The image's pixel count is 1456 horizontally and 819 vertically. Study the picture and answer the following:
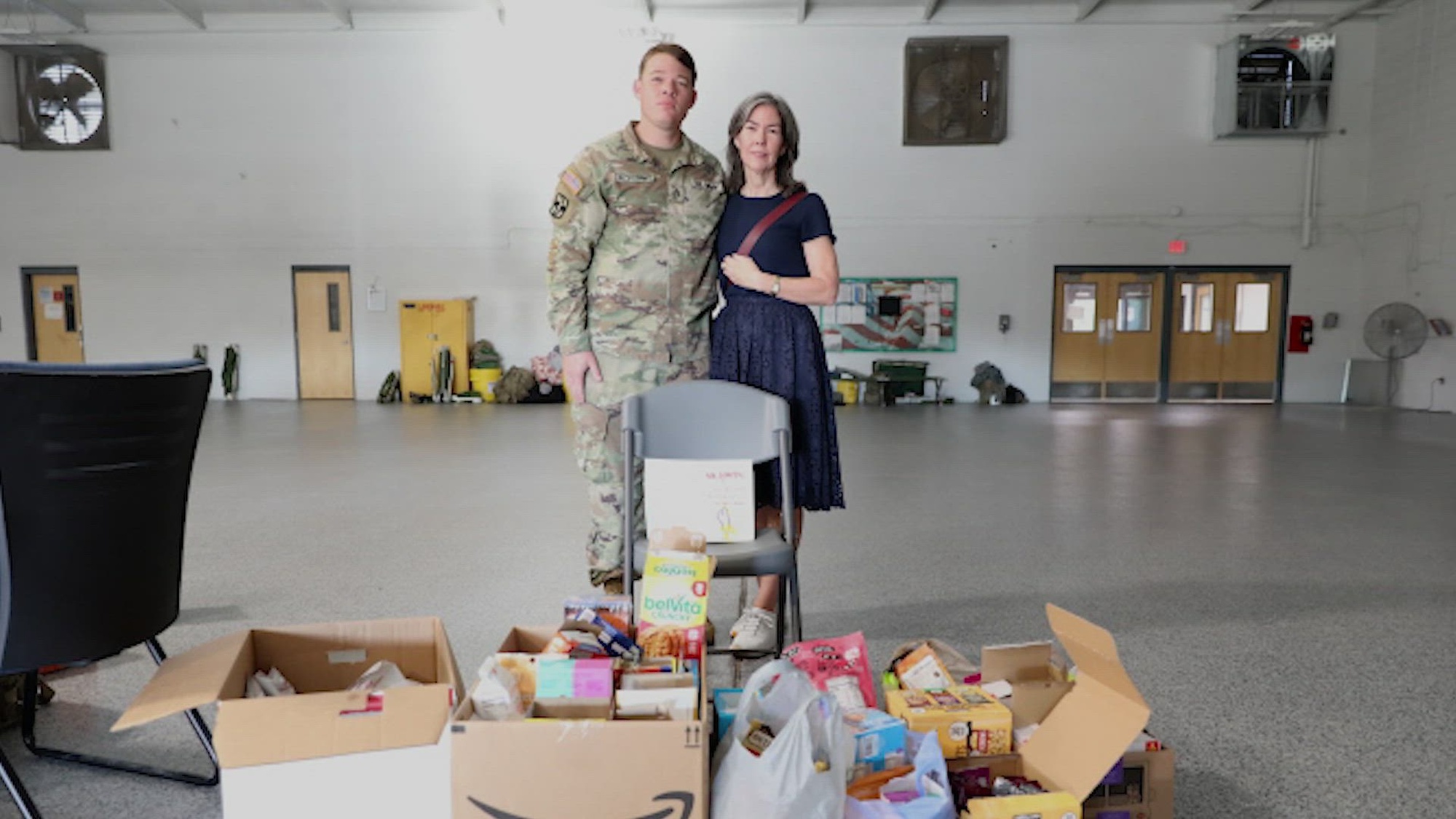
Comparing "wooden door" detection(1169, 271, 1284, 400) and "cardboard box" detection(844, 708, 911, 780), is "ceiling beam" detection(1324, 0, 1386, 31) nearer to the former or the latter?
"wooden door" detection(1169, 271, 1284, 400)

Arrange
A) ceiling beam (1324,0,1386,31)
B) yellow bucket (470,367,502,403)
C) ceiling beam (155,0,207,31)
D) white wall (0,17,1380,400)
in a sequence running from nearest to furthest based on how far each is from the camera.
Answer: ceiling beam (1324,0,1386,31) → ceiling beam (155,0,207,31) → white wall (0,17,1380,400) → yellow bucket (470,367,502,403)

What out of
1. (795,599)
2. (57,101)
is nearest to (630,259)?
(795,599)

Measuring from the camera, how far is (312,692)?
5.59 ft

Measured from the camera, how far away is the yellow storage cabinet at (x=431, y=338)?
1159 centimetres

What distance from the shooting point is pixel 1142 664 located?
2.41 metres

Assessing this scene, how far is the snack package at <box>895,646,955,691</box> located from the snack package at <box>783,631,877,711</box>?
0.26 feet

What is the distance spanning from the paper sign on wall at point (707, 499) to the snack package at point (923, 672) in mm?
466

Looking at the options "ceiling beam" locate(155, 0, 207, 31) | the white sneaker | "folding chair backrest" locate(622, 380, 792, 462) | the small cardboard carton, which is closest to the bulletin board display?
"ceiling beam" locate(155, 0, 207, 31)

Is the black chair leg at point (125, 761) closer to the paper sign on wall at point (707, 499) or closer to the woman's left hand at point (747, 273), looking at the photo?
the paper sign on wall at point (707, 499)

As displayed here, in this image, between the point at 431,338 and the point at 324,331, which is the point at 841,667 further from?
the point at 324,331

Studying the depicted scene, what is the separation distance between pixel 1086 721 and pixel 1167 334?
1184 cm

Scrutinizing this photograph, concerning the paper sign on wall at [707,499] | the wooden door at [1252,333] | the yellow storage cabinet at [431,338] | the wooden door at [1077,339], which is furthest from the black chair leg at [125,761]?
the wooden door at [1252,333]

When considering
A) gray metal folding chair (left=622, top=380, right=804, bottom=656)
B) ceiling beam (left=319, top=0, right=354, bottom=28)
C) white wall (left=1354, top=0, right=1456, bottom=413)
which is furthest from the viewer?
ceiling beam (left=319, top=0, right=354, bottom=28)

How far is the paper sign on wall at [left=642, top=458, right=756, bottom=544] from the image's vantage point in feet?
6.85
